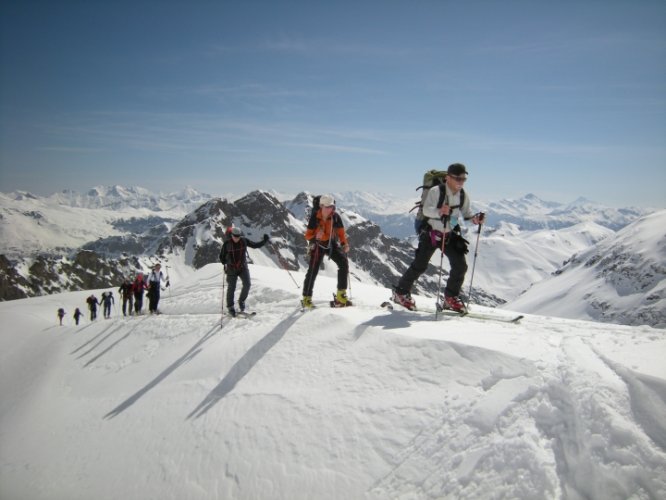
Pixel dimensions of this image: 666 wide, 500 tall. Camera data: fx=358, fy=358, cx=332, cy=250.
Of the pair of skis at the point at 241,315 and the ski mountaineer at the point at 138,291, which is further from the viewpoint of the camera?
the ski mountaineer at the point at 138,291

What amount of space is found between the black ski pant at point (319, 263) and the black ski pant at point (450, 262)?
5.50 ft

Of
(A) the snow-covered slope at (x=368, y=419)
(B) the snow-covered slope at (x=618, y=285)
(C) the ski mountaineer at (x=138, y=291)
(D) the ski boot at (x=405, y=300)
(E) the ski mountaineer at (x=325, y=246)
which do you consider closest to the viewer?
(A) the snow-covered slope at (x=368, y=419)

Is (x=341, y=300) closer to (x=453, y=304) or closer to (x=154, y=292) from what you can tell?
(x=453, y=304)

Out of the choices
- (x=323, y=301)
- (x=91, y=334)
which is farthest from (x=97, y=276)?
(x=323, y=301)

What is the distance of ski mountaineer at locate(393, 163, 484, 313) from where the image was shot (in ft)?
25.3

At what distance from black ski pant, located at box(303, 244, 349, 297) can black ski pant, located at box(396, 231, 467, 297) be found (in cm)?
167

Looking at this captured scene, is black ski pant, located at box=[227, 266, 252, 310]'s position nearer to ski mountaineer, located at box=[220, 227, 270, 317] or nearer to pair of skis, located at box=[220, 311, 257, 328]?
ski mountaineer, located at box=[220, 227, 270, 317]

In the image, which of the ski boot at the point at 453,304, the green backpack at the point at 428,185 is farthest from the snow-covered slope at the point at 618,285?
the green backpack at the point at 428,185

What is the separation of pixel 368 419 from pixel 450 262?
4482 mm

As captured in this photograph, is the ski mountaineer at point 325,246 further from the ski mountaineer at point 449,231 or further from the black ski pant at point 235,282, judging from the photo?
the black ski pant at point 235,282

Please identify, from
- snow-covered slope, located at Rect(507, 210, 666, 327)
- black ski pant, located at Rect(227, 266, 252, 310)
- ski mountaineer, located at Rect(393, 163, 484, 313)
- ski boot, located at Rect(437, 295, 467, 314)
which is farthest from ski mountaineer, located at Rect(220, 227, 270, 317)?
snow-covered slope, located at Rect(507, 210, 666, 327)

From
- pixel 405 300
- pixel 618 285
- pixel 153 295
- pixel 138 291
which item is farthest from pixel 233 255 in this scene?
pixel 618 285

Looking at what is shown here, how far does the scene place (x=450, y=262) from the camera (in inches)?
319

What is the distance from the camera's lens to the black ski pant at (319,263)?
9.43 metres
